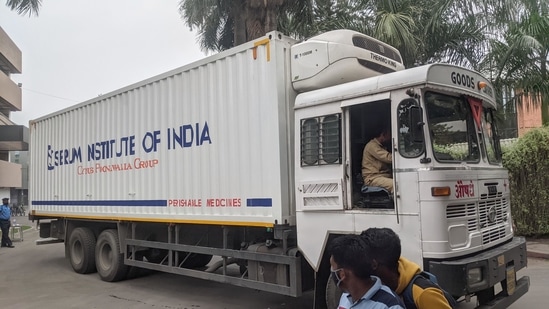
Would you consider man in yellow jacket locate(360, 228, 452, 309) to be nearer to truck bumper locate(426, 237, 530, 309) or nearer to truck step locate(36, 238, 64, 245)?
truck bumper locate(426, 237, 530, 309)

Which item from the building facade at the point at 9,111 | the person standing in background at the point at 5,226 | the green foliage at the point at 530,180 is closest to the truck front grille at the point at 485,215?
the green foliage at the point at 530,180

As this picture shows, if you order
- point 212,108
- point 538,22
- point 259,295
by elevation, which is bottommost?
point 259,295

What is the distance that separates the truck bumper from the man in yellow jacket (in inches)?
88.3

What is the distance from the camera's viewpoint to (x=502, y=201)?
17.9ft

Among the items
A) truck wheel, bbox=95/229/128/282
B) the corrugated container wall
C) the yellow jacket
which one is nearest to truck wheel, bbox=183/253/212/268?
the corrugated container wall

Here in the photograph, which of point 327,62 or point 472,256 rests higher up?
point 327,62

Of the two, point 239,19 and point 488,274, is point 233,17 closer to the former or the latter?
point 239,19

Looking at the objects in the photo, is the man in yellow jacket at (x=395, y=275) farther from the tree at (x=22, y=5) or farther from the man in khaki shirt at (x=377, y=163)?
the tree at (x=22, y=5)

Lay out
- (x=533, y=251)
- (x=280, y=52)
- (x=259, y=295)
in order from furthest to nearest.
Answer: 1. (x=533, y=251)
2. (x=259, y=295)
3. (x=280, y=52)

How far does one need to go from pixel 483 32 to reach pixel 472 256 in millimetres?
9396

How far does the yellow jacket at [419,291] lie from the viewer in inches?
84.0

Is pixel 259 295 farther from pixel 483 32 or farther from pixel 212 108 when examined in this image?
pixel 483 32

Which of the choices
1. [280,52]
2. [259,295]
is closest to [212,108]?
[280,52]

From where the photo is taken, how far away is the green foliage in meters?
11.0
